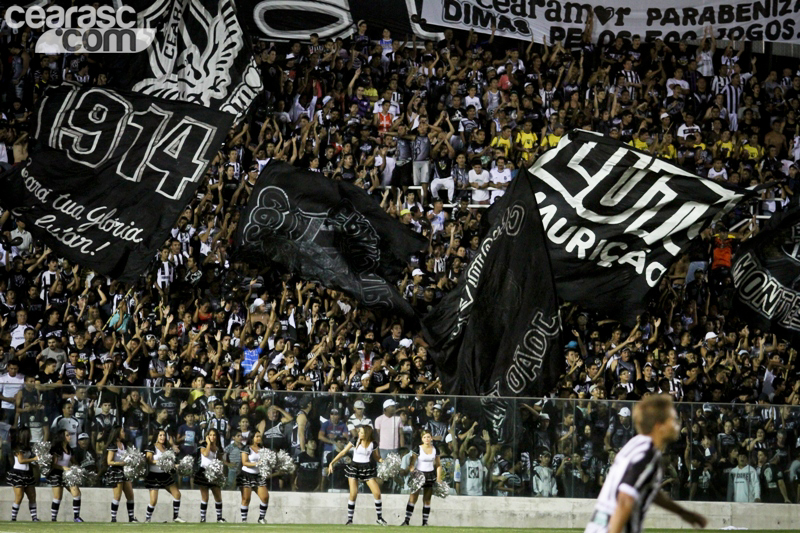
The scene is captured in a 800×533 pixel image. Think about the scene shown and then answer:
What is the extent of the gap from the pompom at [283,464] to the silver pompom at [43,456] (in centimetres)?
355

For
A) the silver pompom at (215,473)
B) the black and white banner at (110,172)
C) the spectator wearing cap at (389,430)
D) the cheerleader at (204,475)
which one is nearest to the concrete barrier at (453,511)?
the cheerleader at (204,475)

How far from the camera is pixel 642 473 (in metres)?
6.72

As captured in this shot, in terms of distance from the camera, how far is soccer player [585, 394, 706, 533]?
672cm

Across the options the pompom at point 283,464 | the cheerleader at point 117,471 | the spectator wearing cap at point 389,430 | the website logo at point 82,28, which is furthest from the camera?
the website logo at point 82,28

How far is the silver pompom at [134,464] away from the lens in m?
18.7

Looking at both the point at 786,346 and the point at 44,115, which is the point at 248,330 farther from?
the point at 786,346

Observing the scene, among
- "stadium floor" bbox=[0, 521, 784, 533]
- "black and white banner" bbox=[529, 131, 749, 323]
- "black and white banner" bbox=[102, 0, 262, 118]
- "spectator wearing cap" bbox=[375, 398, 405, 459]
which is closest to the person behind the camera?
"stadium floor" bbox=[0, 521, 784, 533]

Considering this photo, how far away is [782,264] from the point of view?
2089 cm

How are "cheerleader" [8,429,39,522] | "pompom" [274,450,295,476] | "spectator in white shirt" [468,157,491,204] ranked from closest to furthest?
"cheerleader" [8,429,39,522] < "pompom" [274,450,295,476] < "spectator in white shirt" [468,157,491,204]

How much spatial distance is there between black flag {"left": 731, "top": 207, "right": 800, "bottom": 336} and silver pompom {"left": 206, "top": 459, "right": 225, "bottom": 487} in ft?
31.1

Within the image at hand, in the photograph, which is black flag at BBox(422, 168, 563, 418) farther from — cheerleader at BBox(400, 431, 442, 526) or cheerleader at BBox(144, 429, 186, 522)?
cheerleader at BBox(144, 429, 186, 522)

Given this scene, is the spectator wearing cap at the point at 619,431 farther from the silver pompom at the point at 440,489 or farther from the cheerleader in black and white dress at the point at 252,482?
the cheerleader in black and white dress at the point at 252,482

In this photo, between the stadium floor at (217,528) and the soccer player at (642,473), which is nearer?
the soccer player at (642,473)

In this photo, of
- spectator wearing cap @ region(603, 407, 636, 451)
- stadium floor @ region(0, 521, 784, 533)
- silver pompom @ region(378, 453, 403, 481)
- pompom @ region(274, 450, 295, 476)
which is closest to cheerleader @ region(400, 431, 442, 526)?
silver pompom @ region(378, 453, 403, 481)
